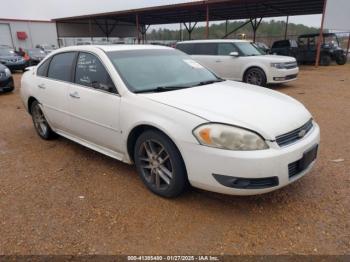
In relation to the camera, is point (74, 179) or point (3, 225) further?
point (74, 179)

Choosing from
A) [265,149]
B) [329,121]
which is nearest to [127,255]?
[265,149]

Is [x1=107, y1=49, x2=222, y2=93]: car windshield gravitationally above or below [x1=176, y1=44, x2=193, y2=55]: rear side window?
above

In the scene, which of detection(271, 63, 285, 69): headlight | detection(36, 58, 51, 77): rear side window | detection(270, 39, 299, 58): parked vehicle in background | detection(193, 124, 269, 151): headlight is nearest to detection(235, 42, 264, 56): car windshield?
detection(271, 63, 285, 69): headlight

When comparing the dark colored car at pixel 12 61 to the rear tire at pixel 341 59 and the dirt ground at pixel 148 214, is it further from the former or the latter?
the rear tire at pixel 341 59

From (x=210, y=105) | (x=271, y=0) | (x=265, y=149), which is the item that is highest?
(x=271, y=0)

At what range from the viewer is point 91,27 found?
36.6 metres

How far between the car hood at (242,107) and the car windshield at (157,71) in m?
0.22

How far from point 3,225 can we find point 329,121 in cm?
569

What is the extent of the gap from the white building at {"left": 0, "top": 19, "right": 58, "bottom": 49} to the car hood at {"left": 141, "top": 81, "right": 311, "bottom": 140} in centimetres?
3328

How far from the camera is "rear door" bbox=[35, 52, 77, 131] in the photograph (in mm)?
4164

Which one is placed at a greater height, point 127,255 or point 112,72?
point 112,72

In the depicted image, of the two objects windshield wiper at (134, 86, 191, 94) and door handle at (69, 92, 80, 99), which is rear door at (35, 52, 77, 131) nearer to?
door handle at (69, 92, 80, 99)

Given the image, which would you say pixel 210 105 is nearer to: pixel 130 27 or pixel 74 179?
pixel 74 179

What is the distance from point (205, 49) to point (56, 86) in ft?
25.5
